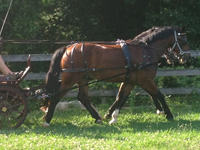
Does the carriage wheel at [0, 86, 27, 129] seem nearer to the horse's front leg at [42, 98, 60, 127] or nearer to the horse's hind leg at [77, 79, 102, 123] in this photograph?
the horse's front leg at [42, 98, 60, 127]

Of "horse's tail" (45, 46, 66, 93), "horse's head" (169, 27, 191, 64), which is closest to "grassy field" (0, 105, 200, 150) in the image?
"horse's tail" (45, 46, 66, 93)

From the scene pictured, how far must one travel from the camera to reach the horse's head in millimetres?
7895

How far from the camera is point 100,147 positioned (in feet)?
18.6

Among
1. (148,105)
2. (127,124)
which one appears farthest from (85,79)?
(148,105)

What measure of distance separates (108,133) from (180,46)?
2601mm

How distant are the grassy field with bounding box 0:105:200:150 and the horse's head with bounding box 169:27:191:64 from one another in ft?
4.36

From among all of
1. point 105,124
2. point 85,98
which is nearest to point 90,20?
point 85,98

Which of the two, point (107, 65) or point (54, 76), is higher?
point (107, 65)

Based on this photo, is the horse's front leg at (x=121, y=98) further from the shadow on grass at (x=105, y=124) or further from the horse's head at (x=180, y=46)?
the horse's head at (x=180, y=46)

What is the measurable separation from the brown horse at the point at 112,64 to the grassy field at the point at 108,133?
0.38 metres

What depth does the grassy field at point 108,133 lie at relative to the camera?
5797 mm

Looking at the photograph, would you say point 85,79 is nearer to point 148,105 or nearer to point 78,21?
point 148,105

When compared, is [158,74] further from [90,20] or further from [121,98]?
[90,20]

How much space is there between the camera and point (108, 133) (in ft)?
22.1
